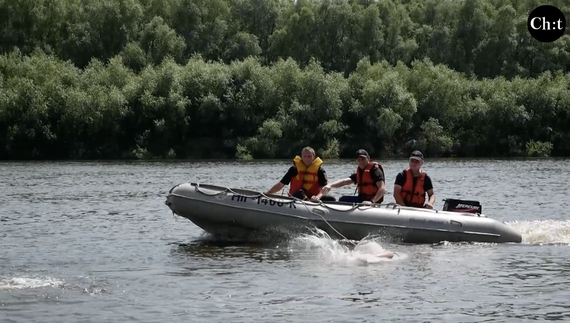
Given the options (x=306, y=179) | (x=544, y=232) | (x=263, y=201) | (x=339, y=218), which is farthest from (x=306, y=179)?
(x=544, y=232)

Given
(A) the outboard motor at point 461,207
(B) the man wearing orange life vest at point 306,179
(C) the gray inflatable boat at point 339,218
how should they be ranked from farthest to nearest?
1. (A) the outboard motor at point 461,207
2. (B) the man wearing orange life vest at point 306,179
3. (C) the gray inflatable boat at point 339,218

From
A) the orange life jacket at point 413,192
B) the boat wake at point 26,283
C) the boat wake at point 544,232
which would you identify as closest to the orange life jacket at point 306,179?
the orange life jacket at point 413,192

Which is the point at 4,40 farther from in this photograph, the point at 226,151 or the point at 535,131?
the point at 535,131

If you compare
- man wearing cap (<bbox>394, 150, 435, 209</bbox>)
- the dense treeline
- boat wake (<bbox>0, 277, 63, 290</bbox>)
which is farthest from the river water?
the dense treeline

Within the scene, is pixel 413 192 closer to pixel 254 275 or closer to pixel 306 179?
pixel 306 179

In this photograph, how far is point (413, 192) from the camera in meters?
17.1

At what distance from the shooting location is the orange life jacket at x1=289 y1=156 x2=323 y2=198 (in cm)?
1721

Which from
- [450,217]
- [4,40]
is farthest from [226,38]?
[450,217]

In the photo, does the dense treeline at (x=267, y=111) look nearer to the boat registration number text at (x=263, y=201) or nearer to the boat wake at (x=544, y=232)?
the boat wake at (x=544, y=232)

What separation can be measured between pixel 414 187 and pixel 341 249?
203 cm

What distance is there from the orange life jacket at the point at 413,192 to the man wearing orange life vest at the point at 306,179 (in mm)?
1236

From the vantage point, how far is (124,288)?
13.0 metres

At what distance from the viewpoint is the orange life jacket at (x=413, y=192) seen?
17.0 m

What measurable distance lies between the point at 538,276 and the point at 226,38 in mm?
69856
